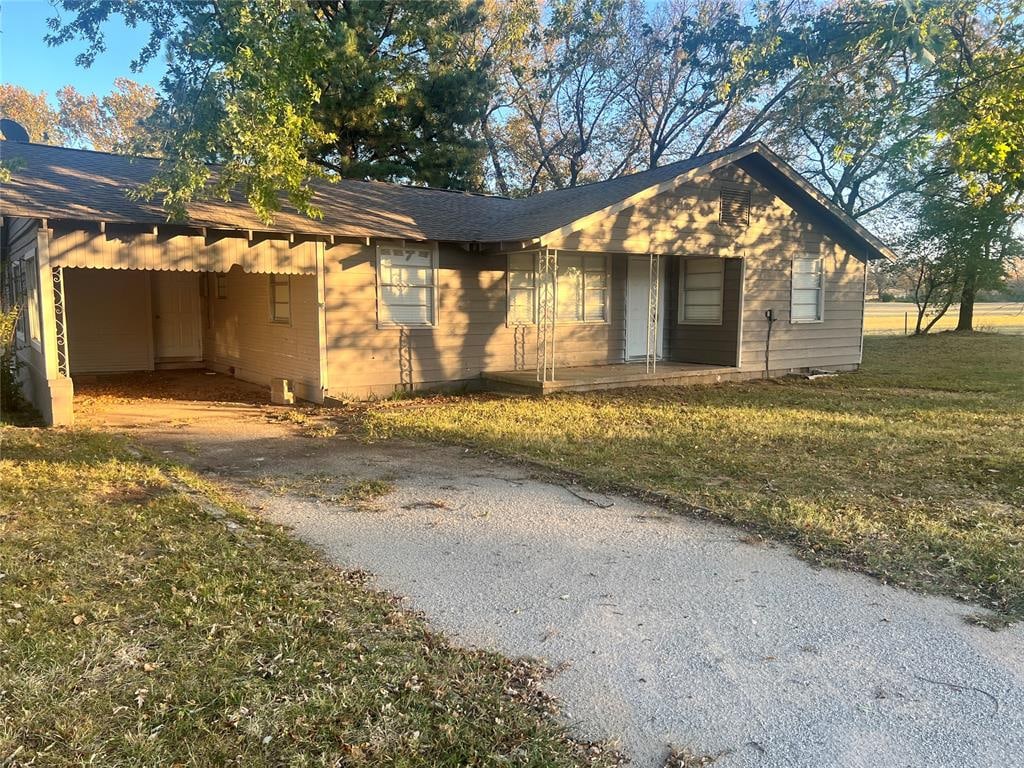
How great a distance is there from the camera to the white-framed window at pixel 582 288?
13.0m

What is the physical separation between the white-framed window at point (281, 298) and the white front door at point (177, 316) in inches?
150

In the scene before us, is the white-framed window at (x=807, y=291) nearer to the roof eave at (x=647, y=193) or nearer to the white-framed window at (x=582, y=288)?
the roof eave at (x=647, y=193)

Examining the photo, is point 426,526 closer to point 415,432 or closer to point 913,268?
point 415,432

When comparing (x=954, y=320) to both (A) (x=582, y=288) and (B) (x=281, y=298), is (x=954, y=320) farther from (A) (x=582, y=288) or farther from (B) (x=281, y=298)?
(B) (x=281, y=298)

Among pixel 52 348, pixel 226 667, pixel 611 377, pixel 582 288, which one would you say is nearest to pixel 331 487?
pixel 226 667

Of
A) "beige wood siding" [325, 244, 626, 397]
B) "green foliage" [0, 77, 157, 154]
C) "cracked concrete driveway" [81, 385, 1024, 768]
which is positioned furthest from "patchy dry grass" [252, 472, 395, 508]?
"green foliage" [0, 77, 157, 154]

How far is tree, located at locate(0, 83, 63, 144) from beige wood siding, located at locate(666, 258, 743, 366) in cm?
2951

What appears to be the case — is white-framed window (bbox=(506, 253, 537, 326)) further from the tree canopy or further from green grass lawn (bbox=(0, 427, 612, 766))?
green grass lawn (bbox=(0, 427, 612, 766))

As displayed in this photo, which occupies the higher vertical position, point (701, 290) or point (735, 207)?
point (735, 207)

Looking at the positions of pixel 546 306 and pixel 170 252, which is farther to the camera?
pixel 546 306

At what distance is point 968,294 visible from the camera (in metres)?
25.9

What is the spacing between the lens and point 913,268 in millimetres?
27578

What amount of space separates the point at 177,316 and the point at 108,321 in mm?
1233

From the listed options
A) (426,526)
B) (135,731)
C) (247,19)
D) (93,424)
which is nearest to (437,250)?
(247,19)
